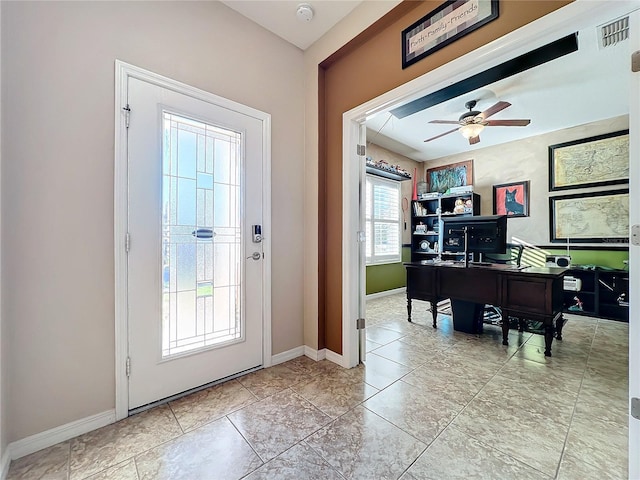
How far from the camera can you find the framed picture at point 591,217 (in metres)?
3.81

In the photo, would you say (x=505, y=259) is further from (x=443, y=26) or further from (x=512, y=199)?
(x=443, y=26)

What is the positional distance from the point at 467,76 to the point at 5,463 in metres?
3.19

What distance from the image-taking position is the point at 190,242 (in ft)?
6.19

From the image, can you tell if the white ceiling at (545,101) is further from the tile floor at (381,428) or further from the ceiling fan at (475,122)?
the tile floor at (381,428)

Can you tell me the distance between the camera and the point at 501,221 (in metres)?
2.98

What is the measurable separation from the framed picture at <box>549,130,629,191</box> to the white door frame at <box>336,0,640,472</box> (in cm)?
402

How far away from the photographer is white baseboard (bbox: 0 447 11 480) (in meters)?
1.20

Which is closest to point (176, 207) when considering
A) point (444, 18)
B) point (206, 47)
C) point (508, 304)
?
point (206, 47)

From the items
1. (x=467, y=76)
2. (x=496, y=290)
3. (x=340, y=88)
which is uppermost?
(x=340, y=88)

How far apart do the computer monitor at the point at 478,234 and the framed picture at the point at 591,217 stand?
228 centimetres

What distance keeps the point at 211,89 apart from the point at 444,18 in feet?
5.49

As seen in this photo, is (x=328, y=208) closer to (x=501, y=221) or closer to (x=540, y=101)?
(x=501, y=221)

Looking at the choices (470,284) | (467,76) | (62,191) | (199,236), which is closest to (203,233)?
(199,236)

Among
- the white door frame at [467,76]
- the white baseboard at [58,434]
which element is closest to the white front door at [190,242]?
the white baseboard at [58,434]
